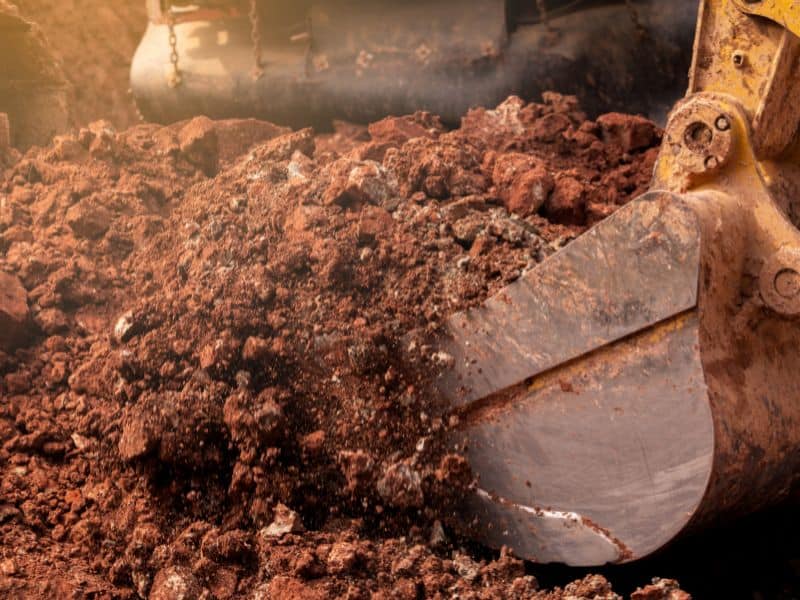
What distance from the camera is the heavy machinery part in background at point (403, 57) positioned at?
4316mm

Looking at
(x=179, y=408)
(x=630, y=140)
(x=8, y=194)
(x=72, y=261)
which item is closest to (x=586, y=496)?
(x=179, y=408)

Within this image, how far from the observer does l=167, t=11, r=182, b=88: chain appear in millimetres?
4883

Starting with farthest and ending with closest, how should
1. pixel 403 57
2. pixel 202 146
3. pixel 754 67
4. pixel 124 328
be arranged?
pixel 403 57, pixel 202 146, pixel 124 328, pixel 754 67

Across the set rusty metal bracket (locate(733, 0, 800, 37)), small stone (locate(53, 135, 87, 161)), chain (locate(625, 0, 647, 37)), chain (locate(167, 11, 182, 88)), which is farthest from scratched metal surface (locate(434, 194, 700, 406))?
chain (locate(167, 11, 182, 88))

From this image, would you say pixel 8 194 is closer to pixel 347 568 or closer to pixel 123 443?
pixel 123 443

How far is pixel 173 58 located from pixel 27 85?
0.83 metres

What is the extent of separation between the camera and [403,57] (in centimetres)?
454

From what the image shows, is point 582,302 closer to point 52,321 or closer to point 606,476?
point 606,476

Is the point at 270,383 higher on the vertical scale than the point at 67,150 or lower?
lower

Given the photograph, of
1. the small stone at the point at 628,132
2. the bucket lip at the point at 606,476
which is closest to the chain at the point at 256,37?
the small stone at the point at 628,132

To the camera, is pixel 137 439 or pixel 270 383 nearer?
pixel 137 439

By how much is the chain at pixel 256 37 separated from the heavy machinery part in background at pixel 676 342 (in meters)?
3.02

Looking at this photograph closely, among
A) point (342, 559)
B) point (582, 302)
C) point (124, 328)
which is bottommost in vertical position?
point (342, 559)

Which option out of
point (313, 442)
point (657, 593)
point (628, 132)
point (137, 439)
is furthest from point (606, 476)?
point (628, 132)
